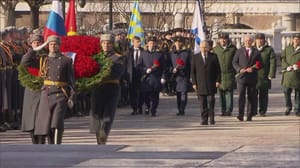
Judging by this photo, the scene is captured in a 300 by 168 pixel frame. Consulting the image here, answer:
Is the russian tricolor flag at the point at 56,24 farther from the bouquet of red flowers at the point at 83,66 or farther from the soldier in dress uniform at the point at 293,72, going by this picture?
the soldier in dress uniform at the point at 293,72

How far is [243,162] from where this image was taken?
11609 millimetres

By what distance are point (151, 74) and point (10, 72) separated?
4740mm

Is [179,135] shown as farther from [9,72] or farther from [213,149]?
[213,149]

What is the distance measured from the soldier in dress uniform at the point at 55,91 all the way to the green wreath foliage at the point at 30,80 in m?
0.20

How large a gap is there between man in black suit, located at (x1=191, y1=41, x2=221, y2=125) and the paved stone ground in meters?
0.38

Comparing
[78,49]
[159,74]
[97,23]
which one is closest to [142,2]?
[97,23]

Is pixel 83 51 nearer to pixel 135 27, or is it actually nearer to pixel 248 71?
pixel 248 71

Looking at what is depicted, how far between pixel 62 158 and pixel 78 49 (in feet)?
17.3

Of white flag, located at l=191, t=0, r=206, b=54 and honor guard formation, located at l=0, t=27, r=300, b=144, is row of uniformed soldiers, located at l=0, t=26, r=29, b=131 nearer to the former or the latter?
honor guard formation, located at l=0, t=27, r=300, b=144

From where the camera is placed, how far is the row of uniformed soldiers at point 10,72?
68.9ft

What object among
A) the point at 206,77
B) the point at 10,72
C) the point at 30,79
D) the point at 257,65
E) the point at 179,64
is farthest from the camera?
the point at 179,64

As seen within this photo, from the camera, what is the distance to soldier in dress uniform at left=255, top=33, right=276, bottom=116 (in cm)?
2509

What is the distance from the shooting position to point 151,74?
83.3 feet

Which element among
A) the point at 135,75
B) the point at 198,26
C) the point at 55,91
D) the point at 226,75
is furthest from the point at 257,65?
the point at 55,91
